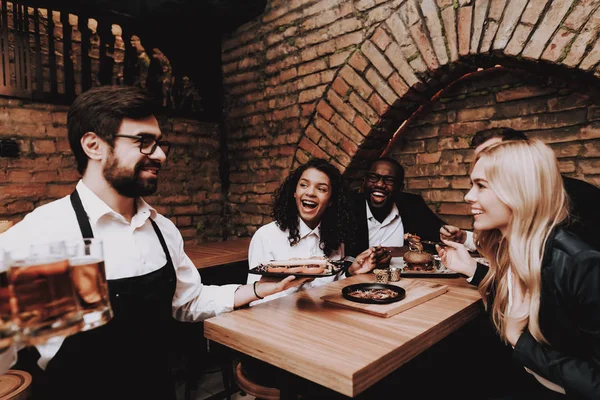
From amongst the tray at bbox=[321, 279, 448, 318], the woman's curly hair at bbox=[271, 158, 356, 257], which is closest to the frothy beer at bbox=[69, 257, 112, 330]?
the tray at bbox=[321, 279, 448, 318]

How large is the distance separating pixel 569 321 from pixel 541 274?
0.16 m

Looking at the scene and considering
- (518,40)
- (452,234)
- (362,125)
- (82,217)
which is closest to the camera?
(82,217)

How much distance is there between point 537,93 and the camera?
2820mm

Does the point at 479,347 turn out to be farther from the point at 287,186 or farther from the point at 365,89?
the point at 365,89


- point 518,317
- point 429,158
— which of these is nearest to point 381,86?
point 429,158

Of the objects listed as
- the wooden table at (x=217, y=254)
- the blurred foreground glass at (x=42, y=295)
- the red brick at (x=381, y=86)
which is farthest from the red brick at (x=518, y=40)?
the blurred foreground glass at (x=42, y=295)

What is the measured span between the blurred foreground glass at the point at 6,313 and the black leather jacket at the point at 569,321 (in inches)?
56.1

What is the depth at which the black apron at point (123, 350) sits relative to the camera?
4.00 feet

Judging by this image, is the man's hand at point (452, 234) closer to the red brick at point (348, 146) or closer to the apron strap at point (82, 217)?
the red brick at point (348, 146)

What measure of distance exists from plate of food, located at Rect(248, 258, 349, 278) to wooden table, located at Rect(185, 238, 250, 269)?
143 cm

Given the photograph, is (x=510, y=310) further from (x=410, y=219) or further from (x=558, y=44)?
(x=410, y=219)

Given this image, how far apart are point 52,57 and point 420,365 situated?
3692 millimetres

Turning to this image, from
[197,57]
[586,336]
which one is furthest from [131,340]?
[197,57]

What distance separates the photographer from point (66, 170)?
3.37 metres
